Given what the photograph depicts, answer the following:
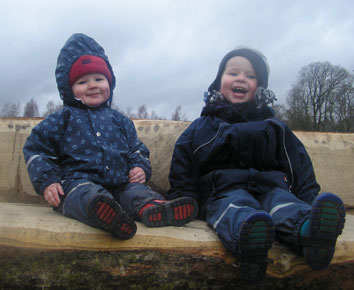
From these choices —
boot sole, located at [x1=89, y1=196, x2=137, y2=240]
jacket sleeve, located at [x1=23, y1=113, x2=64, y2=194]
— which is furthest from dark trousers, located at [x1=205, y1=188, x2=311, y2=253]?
jacket sleeve, located at [x1=23, y1=113, x2=64, y2=194]

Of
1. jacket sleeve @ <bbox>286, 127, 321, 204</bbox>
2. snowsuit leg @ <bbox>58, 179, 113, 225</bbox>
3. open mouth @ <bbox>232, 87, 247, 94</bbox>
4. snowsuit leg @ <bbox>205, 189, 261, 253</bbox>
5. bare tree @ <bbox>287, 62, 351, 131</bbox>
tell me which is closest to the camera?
snowsuit leg @ <bbox>205, 189, 261, 253</bbox>

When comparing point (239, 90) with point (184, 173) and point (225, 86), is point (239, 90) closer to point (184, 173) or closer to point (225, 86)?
point (225, 86)

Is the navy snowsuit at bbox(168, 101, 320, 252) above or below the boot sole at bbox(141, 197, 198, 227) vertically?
above

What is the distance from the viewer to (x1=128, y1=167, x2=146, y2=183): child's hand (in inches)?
82.5

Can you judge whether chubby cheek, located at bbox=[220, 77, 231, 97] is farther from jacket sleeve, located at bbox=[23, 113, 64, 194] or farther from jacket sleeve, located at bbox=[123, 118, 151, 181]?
jacket sleeve, located at bbox=[23, 113, 64, 194]

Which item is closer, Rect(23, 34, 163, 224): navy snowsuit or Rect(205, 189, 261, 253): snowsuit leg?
Rect(205, 189, 261, 253): snowsuit leg

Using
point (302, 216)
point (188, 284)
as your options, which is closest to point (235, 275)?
point (188, 284)

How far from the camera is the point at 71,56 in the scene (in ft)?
7.41

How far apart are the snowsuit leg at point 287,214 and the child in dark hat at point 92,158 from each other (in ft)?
1.28

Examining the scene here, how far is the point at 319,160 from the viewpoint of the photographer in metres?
2.75

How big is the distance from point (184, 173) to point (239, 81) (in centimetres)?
74

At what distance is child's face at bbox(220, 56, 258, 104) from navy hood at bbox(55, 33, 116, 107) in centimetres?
80

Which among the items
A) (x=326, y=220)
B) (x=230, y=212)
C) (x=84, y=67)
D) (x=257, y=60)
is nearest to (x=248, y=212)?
(x=230, y=212)

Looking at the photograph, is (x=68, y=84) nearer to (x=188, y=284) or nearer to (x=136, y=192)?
(x=136, y=192)
